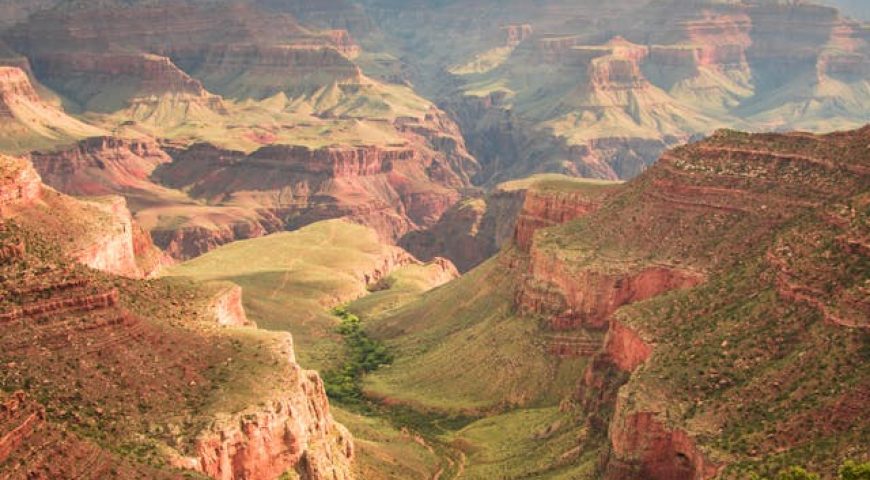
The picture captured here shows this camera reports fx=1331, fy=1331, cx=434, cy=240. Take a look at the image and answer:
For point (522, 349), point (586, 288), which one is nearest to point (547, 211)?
point (522, 349)

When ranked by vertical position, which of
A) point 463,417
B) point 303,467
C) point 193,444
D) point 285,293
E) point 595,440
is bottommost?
point 285,293

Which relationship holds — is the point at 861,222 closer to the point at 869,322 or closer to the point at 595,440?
the point at 869,322

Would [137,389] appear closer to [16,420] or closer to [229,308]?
[16,420]

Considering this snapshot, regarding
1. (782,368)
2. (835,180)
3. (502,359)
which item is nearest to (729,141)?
(835,180)

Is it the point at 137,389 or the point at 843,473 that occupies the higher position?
the point at 843,473

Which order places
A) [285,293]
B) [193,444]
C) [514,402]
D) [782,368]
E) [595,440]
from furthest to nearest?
[285,293]
[514,402]
[595,440]
[782,368]
[193,444]

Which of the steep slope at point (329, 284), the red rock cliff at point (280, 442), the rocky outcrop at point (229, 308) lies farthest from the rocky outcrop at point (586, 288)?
the red rock cliff at point (280, 442)
